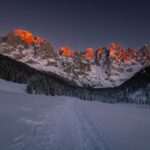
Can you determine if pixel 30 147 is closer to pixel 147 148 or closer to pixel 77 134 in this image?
pixel 77 134

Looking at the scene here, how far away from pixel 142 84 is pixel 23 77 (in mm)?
119112

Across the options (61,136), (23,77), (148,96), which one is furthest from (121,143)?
(148,96)

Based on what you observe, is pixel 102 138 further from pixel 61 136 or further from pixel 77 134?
pixel 61 136

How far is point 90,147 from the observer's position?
26.7ft

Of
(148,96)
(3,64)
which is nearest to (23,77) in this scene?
(3,64)

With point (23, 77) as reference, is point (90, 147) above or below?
below

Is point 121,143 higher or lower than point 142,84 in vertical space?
lower

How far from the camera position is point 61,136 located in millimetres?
9703

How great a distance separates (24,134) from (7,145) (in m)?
1.94

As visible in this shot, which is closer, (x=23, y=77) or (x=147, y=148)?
(x=147, y=148)

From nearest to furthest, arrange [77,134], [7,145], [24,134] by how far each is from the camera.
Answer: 1. [7,145]
2. [24,134]
3. [77,134]

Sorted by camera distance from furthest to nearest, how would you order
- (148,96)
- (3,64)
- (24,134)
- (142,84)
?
(142,84)
(148,96)
(3,64)
(24,134)

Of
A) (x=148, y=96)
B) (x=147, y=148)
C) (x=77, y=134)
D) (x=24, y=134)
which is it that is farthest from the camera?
(x=148, y=96)

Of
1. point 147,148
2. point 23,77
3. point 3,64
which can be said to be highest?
point 3,64
